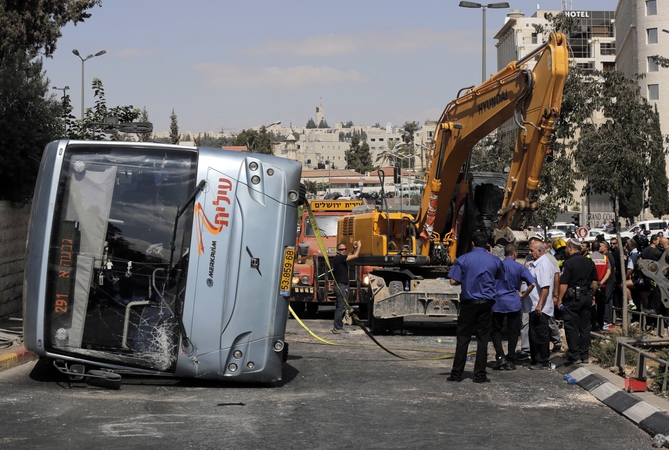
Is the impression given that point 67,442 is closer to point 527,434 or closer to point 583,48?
point 527,434

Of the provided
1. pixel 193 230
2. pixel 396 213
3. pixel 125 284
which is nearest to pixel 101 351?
pixel 125 284

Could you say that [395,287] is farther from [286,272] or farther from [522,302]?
[286,272]

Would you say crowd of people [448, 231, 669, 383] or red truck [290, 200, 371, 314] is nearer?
crowd of people [448, 231, 669, 383]

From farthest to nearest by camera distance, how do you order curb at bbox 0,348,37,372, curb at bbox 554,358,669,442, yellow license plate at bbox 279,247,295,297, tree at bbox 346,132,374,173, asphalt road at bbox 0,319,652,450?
1. tree at bbox 346,132,374,173
2. curb at bbox 0,348,37,372
3. yellow license plate at bbox 279,247,295,297
4. curb at bbox 554,358,669,442
5. asphalt road at bbox 0,319,652,450

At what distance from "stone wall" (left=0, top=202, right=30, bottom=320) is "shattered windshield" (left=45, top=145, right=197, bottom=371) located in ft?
26.0

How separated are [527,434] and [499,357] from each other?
445cm

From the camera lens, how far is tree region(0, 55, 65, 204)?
58.7 feet

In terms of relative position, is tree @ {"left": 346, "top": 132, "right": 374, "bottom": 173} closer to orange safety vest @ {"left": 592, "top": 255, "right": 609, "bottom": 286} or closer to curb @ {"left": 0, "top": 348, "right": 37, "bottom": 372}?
orange safety vest @ {"left": 592, "top": 255, "right": 609, "bottom": 286}

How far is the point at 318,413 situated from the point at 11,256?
427 inches

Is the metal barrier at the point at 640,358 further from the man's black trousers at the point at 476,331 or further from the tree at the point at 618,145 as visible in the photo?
the tree at the point at 618,145

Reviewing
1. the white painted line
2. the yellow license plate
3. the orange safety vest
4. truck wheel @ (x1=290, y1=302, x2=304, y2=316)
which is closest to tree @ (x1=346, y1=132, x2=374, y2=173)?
truck wheel @ (x1=290, y1=302, x2=304, y2=316)

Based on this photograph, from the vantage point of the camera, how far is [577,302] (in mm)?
12539

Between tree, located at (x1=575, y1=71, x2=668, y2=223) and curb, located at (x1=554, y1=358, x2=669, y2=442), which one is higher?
tree, located at (x1=575, y1=71, x2=668, y2=223)

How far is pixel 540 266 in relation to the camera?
12.9m
